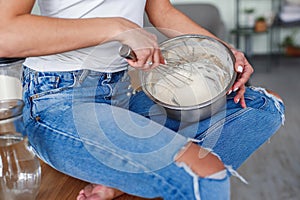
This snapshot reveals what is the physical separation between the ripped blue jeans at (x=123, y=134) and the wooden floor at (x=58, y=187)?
0.49 feet

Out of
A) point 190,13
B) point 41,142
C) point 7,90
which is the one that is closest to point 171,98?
point 41,142

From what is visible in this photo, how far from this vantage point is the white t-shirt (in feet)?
3.36

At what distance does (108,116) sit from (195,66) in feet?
1.00

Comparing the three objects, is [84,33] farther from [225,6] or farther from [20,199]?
[225,6]

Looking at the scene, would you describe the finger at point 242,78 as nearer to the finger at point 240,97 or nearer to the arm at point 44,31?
the finger at point 240,97

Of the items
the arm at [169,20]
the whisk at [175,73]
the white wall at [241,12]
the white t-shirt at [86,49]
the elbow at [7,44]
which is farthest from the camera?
the white wall at [241,12]

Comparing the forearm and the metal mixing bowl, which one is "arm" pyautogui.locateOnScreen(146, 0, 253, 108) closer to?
the metal mixing bowl

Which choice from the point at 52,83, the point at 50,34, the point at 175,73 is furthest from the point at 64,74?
the point at 175,73

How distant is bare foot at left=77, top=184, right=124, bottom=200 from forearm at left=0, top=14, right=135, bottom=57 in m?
0.36

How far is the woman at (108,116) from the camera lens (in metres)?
0.89

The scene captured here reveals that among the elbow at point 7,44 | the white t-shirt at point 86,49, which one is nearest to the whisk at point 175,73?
the white t-shirt at point 86,49

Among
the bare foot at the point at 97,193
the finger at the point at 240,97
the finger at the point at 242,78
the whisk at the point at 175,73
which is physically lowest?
the bare foot at the point at 97,193

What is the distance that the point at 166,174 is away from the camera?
0.89m

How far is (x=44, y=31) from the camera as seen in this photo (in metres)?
0.90
